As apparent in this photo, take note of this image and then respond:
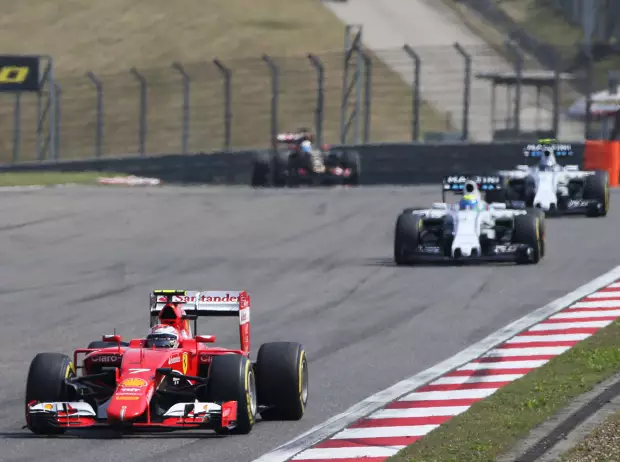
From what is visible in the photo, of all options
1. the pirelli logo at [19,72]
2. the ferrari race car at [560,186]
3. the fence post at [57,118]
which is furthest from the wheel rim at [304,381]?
the pirelli logo at [19,72]

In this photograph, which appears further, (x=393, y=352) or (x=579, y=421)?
(x=393, y=352)

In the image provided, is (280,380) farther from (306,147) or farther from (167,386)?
(306,147)

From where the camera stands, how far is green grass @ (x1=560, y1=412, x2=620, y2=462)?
27.1ft

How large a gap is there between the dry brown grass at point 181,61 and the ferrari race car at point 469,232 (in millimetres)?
34276

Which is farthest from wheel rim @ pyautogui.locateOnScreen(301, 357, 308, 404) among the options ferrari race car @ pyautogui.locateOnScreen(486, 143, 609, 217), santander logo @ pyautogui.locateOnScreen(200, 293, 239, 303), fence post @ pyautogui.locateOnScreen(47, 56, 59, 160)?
fence post @ pyautogui.locateOnScreen(47, 56, 59, 160)

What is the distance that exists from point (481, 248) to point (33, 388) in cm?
1139

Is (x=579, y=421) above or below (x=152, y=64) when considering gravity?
below

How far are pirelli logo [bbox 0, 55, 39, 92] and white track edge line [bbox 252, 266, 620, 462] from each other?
29830 millimetres

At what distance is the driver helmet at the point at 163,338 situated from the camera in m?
10.0

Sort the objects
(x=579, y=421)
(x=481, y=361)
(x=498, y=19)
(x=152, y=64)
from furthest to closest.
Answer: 1. (x=498, y=19)
2. (x=152, y=64)
3. (x=481, y=361)
4. (x=579, y=421)

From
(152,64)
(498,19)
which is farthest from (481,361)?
(498,19)

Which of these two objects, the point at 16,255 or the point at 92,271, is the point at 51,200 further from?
the point at 92,271

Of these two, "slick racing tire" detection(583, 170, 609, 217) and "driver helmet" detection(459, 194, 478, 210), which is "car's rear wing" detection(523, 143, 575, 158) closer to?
"slick racing tire" detection(583, 170, 609, 217)

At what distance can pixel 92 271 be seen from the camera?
20.5 metres
